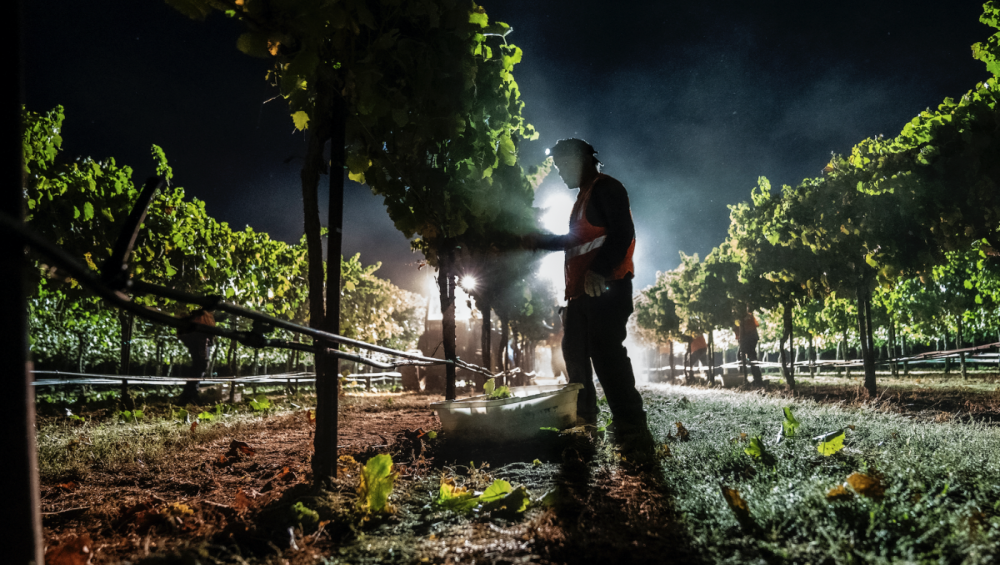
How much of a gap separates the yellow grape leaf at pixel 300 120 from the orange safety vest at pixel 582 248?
2.09 m

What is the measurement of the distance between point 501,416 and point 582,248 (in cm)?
148

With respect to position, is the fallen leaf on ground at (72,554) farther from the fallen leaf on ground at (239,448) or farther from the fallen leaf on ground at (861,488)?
the fallen leaf on ground at (861,488)

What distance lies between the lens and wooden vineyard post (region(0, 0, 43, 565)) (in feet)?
2.80

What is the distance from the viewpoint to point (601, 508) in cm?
196

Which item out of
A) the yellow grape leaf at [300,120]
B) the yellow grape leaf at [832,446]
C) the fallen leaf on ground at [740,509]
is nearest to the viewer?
the fallen leaf on ground at [740,509]

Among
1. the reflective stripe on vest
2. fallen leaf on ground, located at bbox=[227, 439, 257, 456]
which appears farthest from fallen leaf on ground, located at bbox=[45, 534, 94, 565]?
the reflective stripe on vest

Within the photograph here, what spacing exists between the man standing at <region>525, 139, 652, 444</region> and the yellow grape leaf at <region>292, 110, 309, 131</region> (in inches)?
79.7

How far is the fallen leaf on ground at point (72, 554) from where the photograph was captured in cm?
147

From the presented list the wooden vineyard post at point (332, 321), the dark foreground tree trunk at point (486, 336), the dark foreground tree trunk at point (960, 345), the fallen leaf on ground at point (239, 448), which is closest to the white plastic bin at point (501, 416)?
the wooden vineyard post at point (332, 321)

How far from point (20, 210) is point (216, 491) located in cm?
221

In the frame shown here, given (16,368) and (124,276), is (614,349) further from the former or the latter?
(16,368)

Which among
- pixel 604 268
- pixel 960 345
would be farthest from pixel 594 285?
pixel 960 345

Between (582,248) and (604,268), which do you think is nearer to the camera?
(604,268)

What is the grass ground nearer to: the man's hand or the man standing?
the man standing
